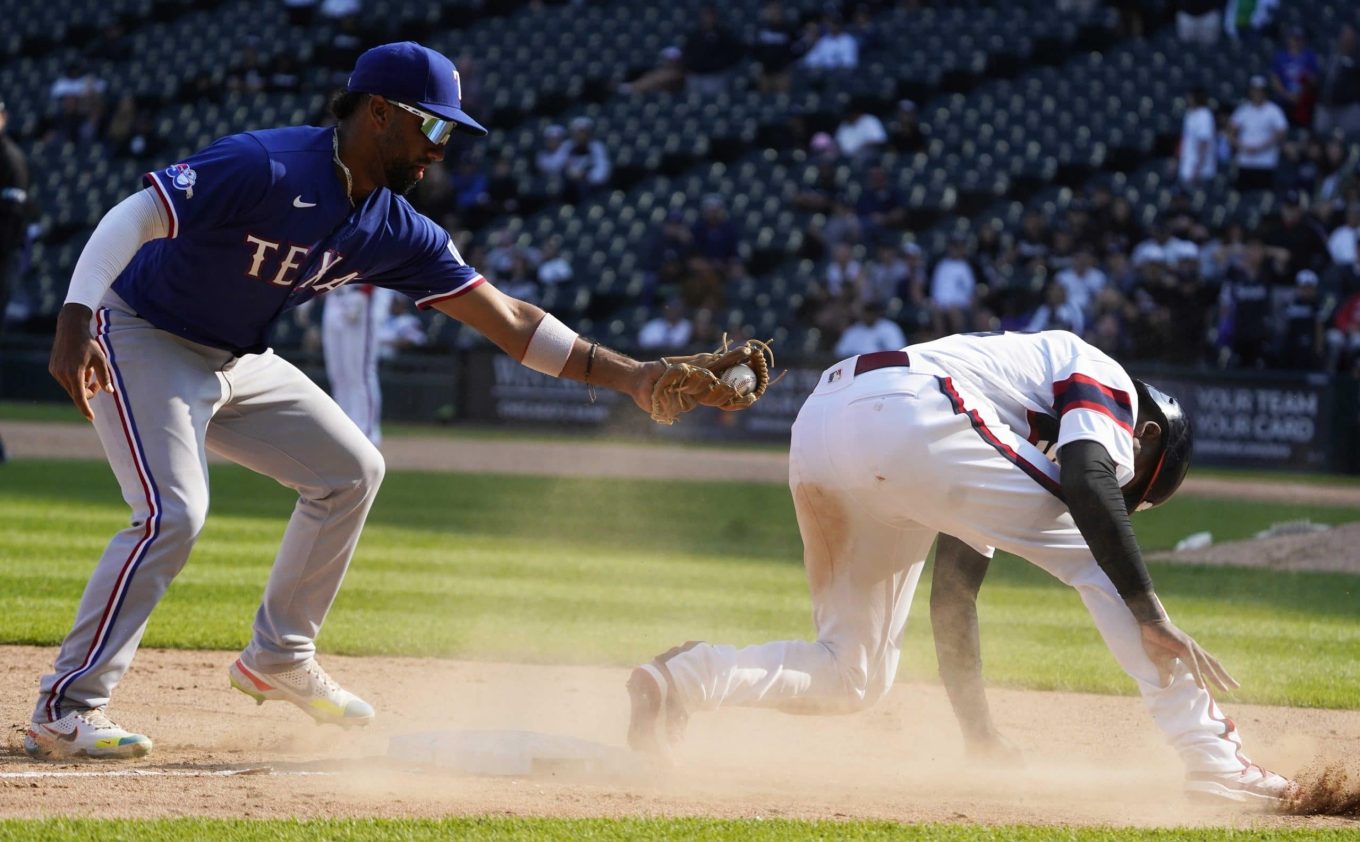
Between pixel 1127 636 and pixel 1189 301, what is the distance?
14.9 meters

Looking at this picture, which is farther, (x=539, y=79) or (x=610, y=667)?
(x=539, y=79)

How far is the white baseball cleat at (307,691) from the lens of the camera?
5250mm

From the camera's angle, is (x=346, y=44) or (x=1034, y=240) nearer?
(x=1034, y=240)

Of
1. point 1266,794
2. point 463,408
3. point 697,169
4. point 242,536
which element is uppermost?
point 1266,794

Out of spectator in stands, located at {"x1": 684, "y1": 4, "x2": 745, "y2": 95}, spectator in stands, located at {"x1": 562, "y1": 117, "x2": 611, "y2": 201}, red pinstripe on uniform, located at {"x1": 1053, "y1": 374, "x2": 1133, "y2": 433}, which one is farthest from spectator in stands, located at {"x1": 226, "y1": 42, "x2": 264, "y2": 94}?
red pinstripe on uniform, located at {"x1": 1053, "y1": 374, "x2": 1133, "y2": 433}

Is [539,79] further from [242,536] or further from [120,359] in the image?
[120,359]

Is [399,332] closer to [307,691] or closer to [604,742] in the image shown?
[307,691]

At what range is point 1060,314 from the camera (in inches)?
714

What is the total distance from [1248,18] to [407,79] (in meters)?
21.1

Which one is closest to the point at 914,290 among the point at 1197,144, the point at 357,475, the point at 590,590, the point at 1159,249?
the point at 1159,249

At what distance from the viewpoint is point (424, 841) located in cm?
379

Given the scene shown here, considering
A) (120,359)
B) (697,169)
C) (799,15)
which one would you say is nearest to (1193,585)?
(120,359)

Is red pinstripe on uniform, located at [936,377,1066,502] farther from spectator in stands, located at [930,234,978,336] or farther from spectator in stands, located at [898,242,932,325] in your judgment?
spectator in stands, located at [898,242,932,325]

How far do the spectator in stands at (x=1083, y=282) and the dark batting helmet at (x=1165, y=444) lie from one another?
13.9 meters
